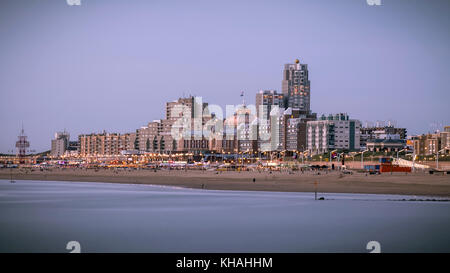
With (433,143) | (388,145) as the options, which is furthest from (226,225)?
(433,143)

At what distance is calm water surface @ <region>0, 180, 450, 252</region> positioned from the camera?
2334 centimetres

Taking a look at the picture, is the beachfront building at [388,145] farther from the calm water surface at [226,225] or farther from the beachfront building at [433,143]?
the calm water surface at [226,225]

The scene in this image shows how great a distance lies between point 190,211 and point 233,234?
9941 mm

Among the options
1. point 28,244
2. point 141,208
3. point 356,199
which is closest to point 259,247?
point 28,244

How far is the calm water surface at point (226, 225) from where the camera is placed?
76.6ft

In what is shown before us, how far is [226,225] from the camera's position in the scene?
97.8 ft

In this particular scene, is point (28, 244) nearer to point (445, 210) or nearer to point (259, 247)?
point (259, 247)

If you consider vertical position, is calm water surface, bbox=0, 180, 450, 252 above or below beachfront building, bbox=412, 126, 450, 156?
below

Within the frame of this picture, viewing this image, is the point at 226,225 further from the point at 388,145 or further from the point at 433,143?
the point at 433,143

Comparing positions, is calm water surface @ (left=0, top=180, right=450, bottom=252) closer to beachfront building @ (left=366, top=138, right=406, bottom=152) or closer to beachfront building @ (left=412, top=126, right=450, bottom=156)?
beachfront building @ (left=412, top=126, right=450, bottom=156)

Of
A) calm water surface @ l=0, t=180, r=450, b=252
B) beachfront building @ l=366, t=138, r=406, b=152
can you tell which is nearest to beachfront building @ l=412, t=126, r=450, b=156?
beachfront building @ l=366, t=138, r=406, b=152

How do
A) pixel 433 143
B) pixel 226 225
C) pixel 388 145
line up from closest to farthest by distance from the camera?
1. pixel 226 225
2. pixel 433 143
3. pixel 388 145

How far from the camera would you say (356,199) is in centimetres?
4412
